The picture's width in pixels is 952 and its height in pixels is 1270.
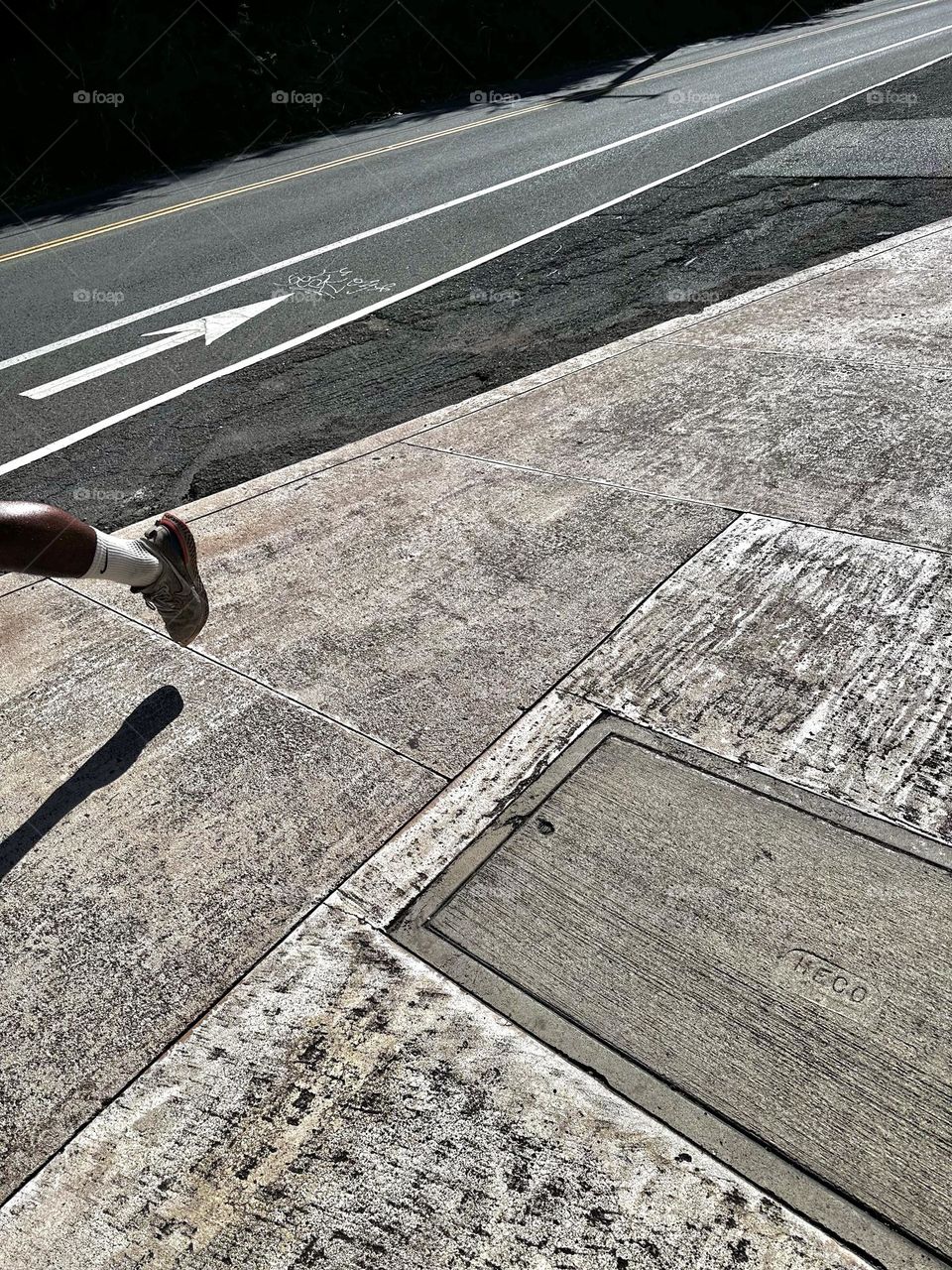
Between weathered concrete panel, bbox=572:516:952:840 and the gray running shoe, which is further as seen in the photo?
the gray running shoe

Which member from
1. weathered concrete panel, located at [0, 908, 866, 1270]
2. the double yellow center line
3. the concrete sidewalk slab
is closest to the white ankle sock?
weathered concrete panel, located at [0, 908, 866, 1270]

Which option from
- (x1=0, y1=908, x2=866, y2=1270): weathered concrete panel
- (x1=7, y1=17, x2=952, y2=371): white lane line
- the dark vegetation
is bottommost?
(x1=0, y1=908, x2=866, y2=1270): weathered concrete panel

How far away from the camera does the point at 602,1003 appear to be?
8.29 feet

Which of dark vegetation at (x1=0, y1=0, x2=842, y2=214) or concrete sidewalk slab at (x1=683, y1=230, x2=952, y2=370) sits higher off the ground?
dark vegetation at (x1=0, y1=0, x2=842, y2=214)

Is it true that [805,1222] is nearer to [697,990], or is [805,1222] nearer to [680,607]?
[697,990]

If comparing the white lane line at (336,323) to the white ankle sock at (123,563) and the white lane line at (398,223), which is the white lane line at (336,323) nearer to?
the white lane line at (398,223)

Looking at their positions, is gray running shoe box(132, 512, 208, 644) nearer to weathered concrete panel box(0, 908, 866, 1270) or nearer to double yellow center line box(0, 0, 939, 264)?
weathered concrete panel box(0, 908, 866, 1270)

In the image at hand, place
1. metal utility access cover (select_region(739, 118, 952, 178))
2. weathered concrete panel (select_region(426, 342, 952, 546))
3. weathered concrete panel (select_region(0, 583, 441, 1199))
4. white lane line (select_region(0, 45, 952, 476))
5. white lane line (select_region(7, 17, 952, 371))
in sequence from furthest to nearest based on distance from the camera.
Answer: metal utility access cover (select_region(739, 118, 952, 178)) < white lane line (select_region(7, 17, 952, 371)) < white lane line (select_region(0, 45, 952, 476)) < weathered concrete panel (select_region(426, 342, 952, 546)) < weathered concrete panel (select_region(0, 583, 441, 1199))

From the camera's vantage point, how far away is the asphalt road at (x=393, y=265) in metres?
6.48

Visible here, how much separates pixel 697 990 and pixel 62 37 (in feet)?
73.3

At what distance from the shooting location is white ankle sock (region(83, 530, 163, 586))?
3.63 metres

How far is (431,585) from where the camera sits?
14.3 ft

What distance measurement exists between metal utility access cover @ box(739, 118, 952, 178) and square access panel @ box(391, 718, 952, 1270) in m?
8.68

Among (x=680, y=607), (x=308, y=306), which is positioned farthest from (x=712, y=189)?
(x=680, y=607)
